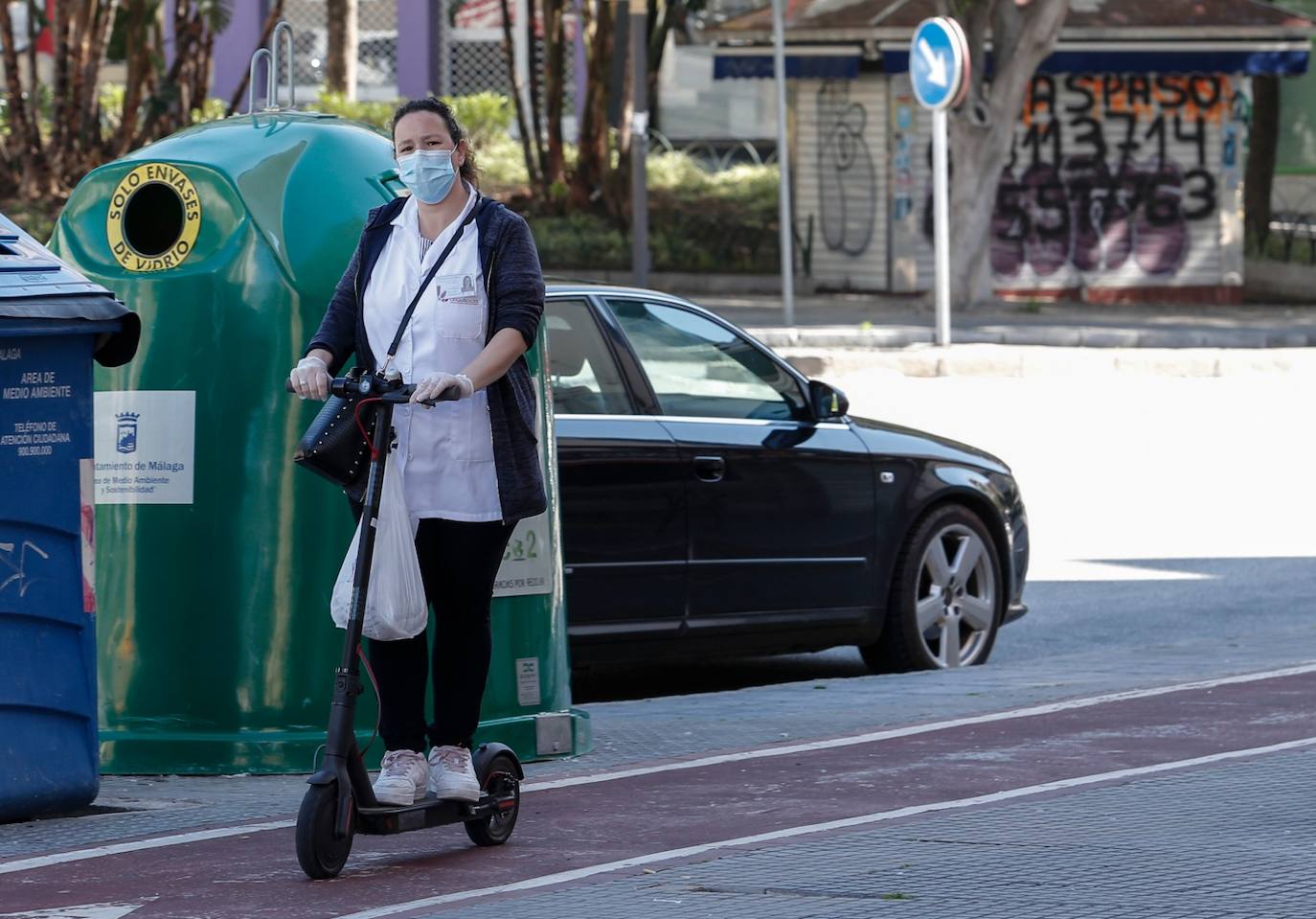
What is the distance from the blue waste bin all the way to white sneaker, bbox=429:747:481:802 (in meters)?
1.10

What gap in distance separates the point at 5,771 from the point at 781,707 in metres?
3.14

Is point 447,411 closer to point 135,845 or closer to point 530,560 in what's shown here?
point 135,845

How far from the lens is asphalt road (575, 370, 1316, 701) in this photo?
10.1 metres

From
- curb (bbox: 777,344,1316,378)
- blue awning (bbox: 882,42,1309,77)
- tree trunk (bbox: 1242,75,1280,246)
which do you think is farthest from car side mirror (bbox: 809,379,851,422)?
tree trunk (bbox: 1242,75,1280,246)

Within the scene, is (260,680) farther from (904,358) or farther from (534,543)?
(904,358)

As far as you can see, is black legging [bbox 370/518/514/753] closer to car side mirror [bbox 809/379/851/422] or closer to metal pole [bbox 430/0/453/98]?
car side mirror [bbox 809/379/851/422]

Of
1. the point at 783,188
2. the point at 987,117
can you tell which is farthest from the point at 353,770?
the point at 987,117

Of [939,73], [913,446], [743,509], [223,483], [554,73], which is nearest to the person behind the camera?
[223,483]

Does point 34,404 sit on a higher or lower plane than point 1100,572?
higher

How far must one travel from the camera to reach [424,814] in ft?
18.0

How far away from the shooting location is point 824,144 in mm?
30812

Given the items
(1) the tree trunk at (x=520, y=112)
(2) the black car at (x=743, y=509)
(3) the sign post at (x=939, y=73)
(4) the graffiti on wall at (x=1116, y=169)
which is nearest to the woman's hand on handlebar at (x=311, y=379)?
(2) the black car at (x=743, y=509)

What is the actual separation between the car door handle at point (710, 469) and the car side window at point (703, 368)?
0.65 ft

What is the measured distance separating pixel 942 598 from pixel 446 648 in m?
4.09
